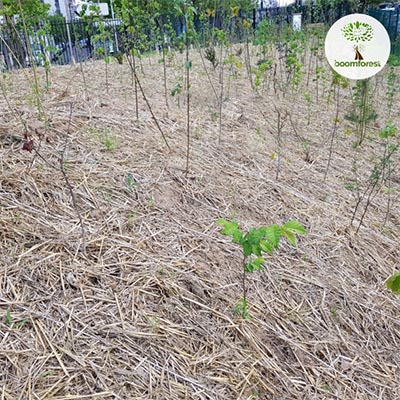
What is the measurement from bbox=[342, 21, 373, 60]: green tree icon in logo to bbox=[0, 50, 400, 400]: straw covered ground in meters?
1.71

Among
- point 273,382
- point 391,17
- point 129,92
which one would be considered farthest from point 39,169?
point 391,17

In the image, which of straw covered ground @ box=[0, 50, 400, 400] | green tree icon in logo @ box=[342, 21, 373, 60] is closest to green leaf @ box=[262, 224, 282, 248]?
straw covered ground @ box=[0, 50, 400, 400]

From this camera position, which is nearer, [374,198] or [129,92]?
[374,198]

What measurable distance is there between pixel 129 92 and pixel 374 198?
2382mm

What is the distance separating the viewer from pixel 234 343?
143cm

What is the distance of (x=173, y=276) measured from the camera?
1595 millimetres

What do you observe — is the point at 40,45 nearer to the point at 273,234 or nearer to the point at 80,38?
the point at 80,38

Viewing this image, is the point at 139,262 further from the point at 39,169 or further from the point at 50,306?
the point at 39,169

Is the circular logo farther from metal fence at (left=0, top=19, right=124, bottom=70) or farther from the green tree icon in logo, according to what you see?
metal fence at (left=0, top=19, right=124, bottom=70)

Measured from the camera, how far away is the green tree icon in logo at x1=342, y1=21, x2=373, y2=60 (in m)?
3.76

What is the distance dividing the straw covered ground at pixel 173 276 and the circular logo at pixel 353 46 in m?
1.61

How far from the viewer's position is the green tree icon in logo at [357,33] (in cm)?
376

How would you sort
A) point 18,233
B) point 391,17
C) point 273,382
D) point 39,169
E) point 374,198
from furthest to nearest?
point 391,17
point 374,198
point 39,169
point 18,233
point 273,382

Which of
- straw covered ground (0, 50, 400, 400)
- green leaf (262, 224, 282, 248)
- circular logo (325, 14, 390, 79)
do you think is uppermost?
circular logo (325, 14, 390, 79)
